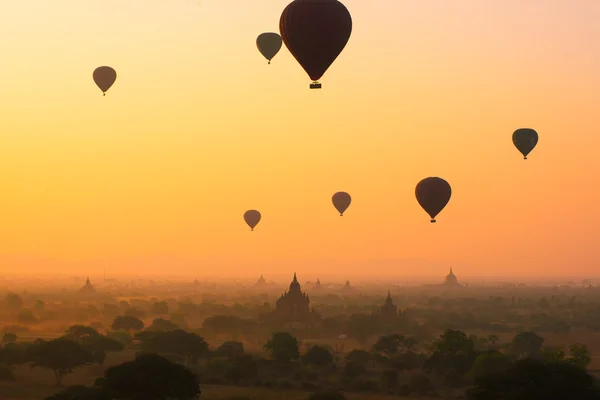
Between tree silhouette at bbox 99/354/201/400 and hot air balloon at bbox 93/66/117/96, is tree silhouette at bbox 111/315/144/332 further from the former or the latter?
tree silhouette at bbox 99/354/201/400

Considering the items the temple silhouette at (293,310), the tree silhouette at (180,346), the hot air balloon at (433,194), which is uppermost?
the hot air balloon at (433,194)

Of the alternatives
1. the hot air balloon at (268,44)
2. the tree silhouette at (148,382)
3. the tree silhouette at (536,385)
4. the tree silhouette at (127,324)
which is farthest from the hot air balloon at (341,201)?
the tree silhouette at (536,385)

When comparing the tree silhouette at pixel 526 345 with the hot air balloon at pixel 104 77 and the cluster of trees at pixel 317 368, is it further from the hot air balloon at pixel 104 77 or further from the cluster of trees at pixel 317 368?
the hot air balloon at pixel 104 77

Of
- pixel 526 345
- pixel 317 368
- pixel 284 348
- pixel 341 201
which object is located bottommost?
pixel 317 368

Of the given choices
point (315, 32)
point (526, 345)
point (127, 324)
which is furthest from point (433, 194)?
point (127, 324)

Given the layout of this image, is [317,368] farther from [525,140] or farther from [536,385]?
[536,385]
